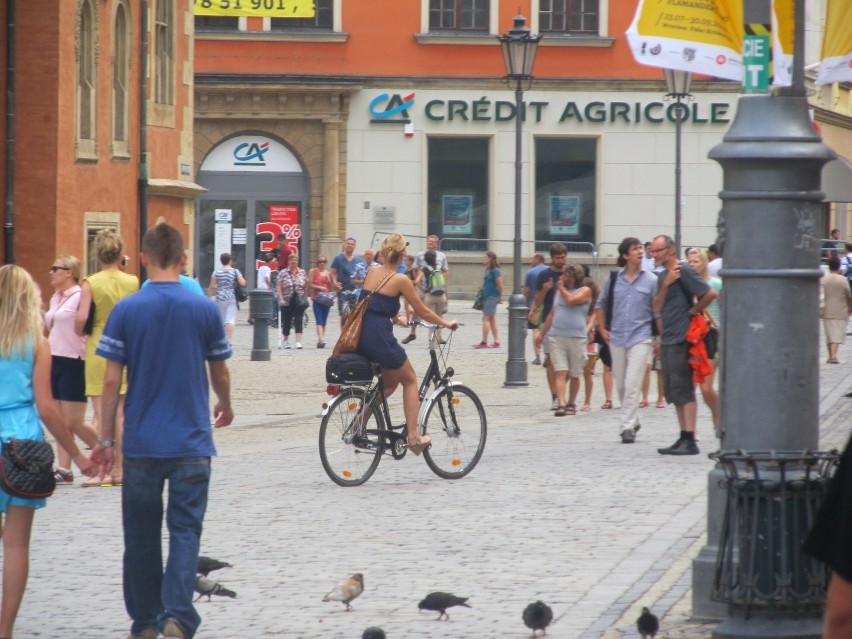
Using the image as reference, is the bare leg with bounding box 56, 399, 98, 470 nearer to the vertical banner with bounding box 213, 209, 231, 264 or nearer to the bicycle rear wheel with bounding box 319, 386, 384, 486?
the bicycle rear wheel with bounding box 319, 386, 384, 486

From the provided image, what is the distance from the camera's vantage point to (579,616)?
23.4 ft

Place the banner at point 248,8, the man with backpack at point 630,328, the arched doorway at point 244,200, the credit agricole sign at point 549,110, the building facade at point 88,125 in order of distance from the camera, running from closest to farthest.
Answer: the man with backpack at point 630,328 → the building facade at point 88,125 → the banner at point 248,8 → the arched doorway at point 244,200 → the credit agricole sign at point 549,110

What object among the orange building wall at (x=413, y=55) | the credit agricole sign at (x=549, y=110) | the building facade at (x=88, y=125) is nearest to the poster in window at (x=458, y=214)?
the credit agricole sign at (x=549, y=110)

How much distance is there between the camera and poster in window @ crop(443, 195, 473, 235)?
132ft

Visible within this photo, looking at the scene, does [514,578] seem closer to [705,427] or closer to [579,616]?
[579,616]

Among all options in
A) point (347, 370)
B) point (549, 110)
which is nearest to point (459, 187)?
point (549, 110)

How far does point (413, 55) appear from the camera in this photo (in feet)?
132

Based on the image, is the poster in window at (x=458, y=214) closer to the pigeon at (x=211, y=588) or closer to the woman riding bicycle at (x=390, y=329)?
the woman riding bicycle at (x=390, y=329)

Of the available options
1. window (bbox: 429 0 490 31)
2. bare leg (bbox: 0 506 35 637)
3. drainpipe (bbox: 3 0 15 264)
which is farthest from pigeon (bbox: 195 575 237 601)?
window (bbox: 429 0 490 31)

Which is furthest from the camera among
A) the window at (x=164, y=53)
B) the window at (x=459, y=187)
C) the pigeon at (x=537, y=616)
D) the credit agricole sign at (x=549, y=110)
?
the window at (x=459, y=187)

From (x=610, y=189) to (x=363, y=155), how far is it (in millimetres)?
5985

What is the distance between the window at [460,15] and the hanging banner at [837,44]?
34705mm

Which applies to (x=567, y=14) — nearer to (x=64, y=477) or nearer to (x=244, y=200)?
(x=244, y=200)

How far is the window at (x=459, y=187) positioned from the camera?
40250 mm
